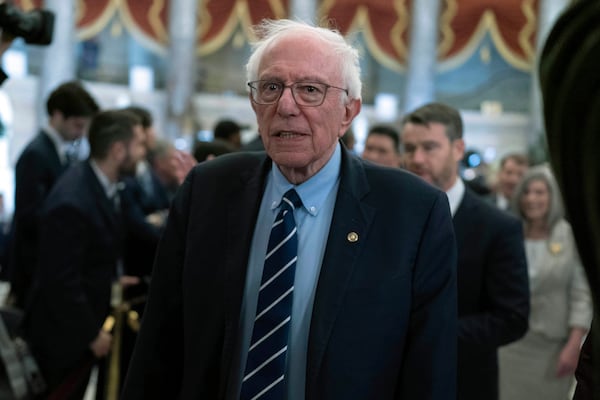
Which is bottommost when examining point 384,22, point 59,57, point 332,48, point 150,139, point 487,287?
point 487,287

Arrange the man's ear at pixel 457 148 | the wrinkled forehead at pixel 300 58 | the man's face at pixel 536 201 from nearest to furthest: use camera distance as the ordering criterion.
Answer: the wrinkled forehead at pixel 300 58
the man's ear at pixel 457 148
the man's face at pixel 536 201

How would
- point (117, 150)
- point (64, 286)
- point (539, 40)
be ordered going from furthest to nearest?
point (539, 40)
point (117, 150)
point (64, 286)

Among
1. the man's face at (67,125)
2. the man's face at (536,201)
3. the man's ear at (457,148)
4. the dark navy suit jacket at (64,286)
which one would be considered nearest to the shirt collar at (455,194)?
the man's ear at (457,148)

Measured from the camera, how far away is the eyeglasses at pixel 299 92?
2.11 metres

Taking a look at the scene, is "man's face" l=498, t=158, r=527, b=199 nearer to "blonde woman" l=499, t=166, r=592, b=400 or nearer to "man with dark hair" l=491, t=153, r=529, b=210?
"man with dark hair" l=491, t=153, r=529, b=210

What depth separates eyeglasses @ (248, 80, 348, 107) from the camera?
211 centimetres

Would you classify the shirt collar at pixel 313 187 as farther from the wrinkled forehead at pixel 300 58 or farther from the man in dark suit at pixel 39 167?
the man in dark suit at pixel 39 167

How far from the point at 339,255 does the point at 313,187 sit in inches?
8.1

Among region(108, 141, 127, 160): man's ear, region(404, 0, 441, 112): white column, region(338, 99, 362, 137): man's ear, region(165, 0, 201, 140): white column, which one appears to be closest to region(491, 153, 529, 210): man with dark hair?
region(108, 141, 127, 160): man's ear

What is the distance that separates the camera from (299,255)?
83.4 inches

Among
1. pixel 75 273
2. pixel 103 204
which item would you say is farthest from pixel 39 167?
pixel 75 273

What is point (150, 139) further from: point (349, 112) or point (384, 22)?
point (384, 22)

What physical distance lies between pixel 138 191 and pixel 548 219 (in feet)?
8.41

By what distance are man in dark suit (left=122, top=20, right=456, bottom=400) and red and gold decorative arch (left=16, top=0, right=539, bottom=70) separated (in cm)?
1732
